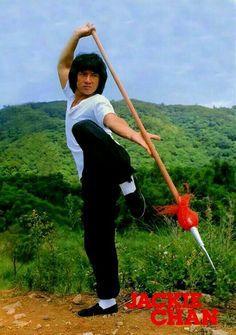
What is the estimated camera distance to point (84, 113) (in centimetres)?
475

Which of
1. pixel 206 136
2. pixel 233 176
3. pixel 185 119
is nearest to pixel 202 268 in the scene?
pixel 233 176

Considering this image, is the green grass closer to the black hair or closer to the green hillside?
the green hillside

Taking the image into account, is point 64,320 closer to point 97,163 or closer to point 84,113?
point 97,163

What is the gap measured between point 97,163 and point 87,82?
613 millimetres

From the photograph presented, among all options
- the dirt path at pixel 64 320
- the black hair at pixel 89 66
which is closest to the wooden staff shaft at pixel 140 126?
the black hair at pixel 89 66

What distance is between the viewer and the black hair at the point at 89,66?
4.80 meters

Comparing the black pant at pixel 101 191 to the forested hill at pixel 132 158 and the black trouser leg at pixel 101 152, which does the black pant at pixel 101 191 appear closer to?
the black trouser leg at pixel 101 152

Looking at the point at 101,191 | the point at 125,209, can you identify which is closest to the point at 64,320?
the point at 101,191

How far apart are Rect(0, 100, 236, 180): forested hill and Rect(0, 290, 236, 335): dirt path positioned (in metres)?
11.2

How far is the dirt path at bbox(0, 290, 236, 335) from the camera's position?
469 centimetres

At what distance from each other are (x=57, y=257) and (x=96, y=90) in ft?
5.99

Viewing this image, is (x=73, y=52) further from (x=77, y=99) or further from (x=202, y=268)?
(x=202, y=268)

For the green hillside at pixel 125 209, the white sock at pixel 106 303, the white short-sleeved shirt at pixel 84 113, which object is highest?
the white short-sleeved shirt at pixel 84 113

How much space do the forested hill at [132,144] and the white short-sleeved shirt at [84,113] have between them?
463 inches
